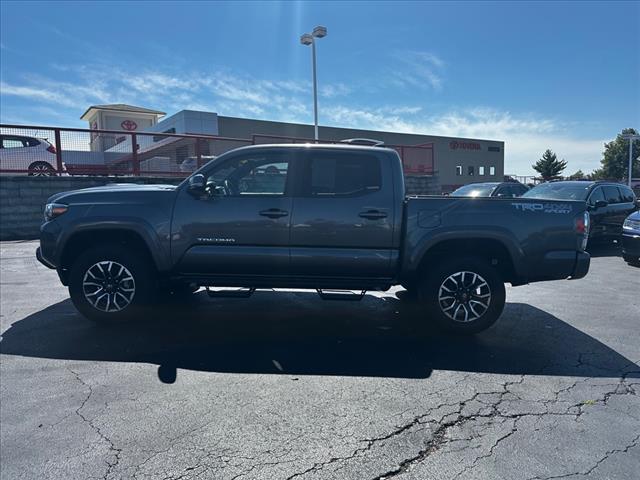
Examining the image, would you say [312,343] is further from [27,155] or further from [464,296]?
[27,155]

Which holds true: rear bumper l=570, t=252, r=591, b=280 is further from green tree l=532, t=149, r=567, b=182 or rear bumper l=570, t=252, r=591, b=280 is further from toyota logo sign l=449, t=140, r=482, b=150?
green tree l=532, t=149, r=567, b=182

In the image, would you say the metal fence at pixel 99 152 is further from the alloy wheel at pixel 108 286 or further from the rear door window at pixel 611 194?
the alloy wheel at pixel 108 286

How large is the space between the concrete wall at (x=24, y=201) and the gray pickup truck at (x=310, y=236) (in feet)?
29.8

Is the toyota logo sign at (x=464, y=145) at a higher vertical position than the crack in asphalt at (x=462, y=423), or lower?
higher

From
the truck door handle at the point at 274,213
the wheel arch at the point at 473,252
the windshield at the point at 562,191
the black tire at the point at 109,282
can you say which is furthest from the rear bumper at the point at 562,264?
the windshield at the point at 562,191

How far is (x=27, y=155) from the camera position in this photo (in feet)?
42.8

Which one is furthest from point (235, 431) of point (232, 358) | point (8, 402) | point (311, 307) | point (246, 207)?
point (311, 307)

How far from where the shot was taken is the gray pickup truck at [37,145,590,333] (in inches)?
184

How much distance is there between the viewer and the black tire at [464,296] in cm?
466

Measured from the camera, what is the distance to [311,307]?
587 centimetres

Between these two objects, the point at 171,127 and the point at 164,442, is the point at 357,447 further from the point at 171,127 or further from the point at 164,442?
Result: the point at 171,127

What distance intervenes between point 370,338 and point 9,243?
440 inches

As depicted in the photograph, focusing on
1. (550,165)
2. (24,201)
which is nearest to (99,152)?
(24,201)

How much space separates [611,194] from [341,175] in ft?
29.0
